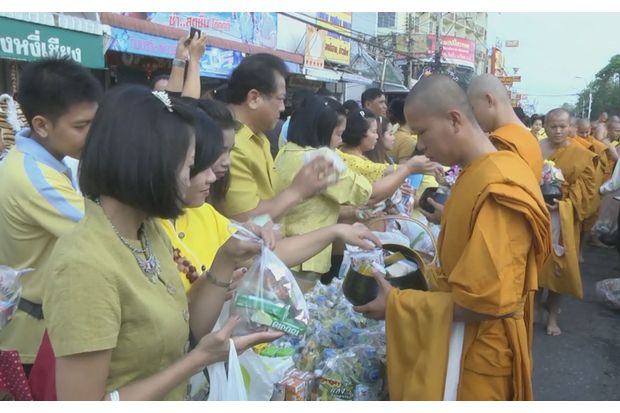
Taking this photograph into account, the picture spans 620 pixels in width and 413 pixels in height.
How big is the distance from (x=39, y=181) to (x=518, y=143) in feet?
7.79

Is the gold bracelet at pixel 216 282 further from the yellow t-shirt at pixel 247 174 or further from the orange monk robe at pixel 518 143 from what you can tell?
the orange monk robe at pixel 518 143

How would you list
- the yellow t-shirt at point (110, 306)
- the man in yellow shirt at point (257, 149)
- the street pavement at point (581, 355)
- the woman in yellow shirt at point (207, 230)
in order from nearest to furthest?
1. the yellow t-shirt at point (110, 306)
2. the woman in yellow shirt at point (207, 230)
3. the man in yellow shirt at point (257, 149)
4. the street pavement at point (581, 355)

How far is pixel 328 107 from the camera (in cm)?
324

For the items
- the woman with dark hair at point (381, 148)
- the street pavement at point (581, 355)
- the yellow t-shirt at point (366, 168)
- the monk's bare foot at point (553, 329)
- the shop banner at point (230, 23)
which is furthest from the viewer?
the shop banner at point (230, 23)

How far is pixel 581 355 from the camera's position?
14.1ft

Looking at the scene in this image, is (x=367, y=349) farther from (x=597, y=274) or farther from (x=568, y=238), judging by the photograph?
(x=597, y=274)

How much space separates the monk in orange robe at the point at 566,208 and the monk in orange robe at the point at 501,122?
1462 millimetres

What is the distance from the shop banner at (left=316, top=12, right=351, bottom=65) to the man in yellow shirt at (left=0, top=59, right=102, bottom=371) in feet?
54.2

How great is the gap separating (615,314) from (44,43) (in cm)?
678

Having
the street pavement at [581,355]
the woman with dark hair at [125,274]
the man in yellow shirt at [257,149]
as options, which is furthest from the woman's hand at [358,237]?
the street pavement at [581,355]

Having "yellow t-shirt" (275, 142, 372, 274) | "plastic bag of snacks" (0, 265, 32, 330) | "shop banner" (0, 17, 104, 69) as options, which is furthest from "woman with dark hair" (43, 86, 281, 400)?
"shop banner" (0, 17, 104, 69)

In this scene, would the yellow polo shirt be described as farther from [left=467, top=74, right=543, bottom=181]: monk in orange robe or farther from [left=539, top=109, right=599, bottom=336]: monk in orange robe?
[left=539, top=109, right=599, bottom=336]: monk in orange robe

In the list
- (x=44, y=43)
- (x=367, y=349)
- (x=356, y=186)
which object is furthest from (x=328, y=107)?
(x=44, y=43)

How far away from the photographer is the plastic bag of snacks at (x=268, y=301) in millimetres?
1467
